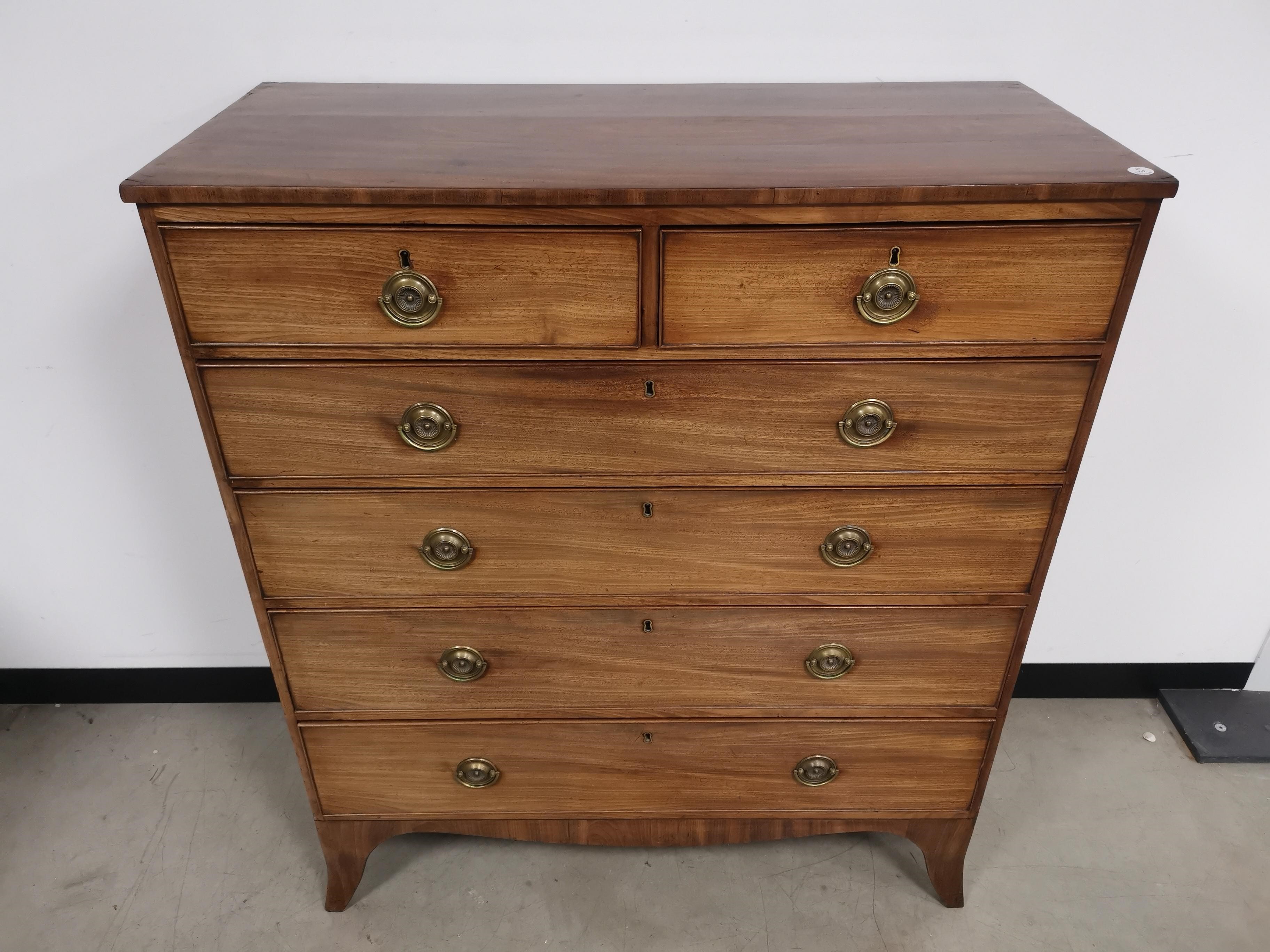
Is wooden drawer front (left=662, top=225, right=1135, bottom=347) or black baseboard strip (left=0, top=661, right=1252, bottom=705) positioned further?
black baseboard strip (left=0, top=661, right=1252, bottom=705)

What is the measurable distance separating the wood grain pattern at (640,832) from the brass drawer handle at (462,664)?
1.19 feet

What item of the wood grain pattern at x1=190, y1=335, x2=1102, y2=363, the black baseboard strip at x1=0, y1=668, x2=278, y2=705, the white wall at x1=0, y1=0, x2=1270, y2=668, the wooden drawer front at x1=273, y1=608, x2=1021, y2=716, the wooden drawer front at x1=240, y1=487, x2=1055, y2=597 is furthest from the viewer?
the black baseboard strip at x1=0, y1=668, x2=278, y2=705

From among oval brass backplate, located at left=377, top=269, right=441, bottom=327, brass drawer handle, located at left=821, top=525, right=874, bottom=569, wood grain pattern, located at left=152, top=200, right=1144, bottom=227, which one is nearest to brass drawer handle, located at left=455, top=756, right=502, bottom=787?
brass drawer handle, located at left=821, top=525, right=874, bottom=569

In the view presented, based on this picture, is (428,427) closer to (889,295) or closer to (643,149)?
(643,149)

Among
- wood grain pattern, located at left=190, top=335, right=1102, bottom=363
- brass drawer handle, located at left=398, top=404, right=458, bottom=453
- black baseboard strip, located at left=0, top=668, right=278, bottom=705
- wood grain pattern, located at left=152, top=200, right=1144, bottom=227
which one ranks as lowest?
black baseboard strip, located at left=0, top=668, right=278, bottom=705

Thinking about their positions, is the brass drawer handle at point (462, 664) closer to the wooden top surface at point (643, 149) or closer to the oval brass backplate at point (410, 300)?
the oval brass backplate at point (410, 300)

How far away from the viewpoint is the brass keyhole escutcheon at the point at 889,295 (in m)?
1.07

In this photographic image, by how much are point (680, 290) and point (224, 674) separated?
5.24ft

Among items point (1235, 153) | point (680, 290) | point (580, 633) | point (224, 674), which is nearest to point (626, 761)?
point (580, 633)

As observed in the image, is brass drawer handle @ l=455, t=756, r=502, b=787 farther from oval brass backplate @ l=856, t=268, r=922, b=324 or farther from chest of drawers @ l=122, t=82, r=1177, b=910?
oval brass backplate @ l=856, t=268, r=922, b=324

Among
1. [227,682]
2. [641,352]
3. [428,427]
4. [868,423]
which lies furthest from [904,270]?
[227,682]

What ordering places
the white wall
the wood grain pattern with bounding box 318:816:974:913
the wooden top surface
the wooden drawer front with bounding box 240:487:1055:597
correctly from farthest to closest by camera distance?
the wood grain pattern with bounding box 318:816:974:913 → the white wall → the wooden drawer front with bounding box 240:487:1055:597 → the wooden top surface

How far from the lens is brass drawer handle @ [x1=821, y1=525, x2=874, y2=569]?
127 cm

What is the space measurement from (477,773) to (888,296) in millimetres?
1026
